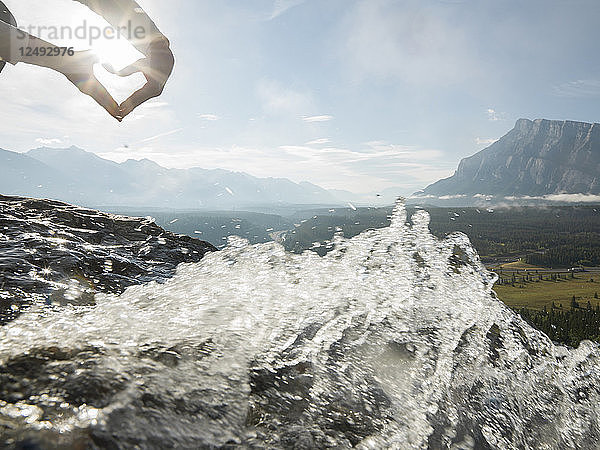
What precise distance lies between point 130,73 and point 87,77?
56cm

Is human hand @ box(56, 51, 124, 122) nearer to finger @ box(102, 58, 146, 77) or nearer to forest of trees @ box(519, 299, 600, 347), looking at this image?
finger @ box(102, 58, 146, 77)

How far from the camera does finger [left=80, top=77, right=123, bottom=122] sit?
146 inches

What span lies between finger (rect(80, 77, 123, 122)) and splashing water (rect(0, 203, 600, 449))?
2.45m

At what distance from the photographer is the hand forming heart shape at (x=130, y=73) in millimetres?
3475

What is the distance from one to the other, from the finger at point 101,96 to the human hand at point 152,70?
0.08 metres

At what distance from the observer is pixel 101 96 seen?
3.88m

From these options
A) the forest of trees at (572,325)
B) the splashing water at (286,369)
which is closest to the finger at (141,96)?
the splashing water at (286,369)

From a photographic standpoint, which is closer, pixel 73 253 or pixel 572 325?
pixel 73 253

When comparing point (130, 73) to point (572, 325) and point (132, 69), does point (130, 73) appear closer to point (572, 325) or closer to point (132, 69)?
point (132, 69)

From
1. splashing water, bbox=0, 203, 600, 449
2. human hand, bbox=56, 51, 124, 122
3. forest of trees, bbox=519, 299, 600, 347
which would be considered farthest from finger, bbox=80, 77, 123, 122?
forest of trees, bbox=519, 299, 600, 347

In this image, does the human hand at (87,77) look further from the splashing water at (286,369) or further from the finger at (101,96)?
the splashing water at (286,369)

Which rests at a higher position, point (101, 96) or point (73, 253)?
point (101, 96)

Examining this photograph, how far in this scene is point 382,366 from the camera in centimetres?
484

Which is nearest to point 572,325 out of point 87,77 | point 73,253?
point 73,253
